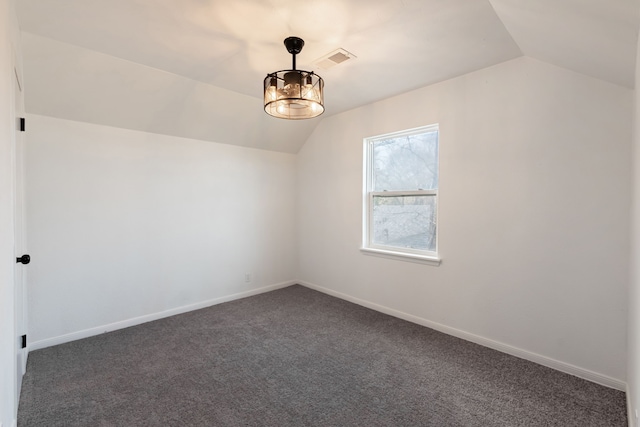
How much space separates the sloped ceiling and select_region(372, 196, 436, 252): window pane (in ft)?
4.15

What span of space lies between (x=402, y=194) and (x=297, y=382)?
2.31 metres

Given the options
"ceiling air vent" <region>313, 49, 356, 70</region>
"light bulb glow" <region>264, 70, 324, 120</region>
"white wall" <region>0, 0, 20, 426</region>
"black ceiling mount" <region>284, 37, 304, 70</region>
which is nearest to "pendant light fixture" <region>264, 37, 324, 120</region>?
"light bulb glow" <region>264, 70, 324, 120</region>

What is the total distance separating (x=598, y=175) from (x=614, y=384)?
1526 mm

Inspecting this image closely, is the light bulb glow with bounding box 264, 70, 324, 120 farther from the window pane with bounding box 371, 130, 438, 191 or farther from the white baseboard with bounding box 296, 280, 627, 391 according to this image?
the white baseboard with bounding box 296, 280, 627, 391

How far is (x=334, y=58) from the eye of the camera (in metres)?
2.64

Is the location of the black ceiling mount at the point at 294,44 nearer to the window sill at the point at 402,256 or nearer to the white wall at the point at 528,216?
the white wall at the point at 528,216

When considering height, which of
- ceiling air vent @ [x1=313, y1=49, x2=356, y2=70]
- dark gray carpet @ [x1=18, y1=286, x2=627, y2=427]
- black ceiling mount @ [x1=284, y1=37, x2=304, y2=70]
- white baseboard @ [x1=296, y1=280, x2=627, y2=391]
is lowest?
dark gray carpet @ [x1=18, y1=286, x2=627, y2=427]

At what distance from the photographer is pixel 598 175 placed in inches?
89.1

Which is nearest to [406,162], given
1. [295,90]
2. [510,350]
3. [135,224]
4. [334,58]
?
[334,58]

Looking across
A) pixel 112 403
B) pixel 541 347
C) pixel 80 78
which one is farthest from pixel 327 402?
pixel 80 78

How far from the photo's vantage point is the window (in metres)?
3.35

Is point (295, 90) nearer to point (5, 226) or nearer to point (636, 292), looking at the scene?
point (5, 226)

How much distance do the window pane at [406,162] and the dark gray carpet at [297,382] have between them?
1622mm

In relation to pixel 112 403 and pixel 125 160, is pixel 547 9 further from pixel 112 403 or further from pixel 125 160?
→ pixel 125 160
